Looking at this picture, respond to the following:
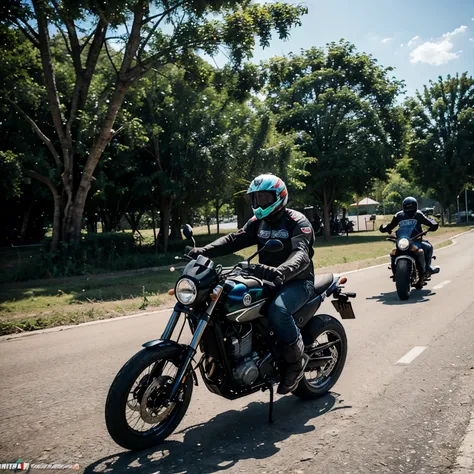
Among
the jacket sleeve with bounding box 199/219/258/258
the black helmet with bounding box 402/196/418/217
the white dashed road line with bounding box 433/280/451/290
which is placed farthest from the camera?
the white dashed road line with bounding box 433/280/451/290

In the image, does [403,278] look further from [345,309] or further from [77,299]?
[77,299]

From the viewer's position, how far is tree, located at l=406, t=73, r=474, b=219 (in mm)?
52844

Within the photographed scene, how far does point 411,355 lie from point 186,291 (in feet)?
11.7

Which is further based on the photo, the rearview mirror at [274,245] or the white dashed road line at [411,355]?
the white dashed road line at [411,355]

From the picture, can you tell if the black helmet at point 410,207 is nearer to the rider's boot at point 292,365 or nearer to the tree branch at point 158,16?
the rider's boot at point 292,365

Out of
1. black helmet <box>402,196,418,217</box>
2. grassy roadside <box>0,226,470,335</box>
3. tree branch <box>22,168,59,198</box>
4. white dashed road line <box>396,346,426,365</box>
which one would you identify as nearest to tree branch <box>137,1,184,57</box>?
tree branch <box>22,168,59,198</box>

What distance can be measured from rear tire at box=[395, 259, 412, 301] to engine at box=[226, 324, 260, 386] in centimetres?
670

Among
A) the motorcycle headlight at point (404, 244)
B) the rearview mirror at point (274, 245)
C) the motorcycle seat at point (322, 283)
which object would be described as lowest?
the motorcycle seat at point (322, 283)

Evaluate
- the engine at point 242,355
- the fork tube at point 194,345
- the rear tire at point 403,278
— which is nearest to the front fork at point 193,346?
the fork tube at point 194,345

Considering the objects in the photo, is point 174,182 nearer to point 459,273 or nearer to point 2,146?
point 2,146

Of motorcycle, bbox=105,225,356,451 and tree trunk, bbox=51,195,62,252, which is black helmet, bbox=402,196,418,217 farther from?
tree trunk, bbox=51,195,62,252

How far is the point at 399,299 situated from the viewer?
1048 cm

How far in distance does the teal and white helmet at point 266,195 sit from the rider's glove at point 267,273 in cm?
74

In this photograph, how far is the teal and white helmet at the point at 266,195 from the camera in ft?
15.1
